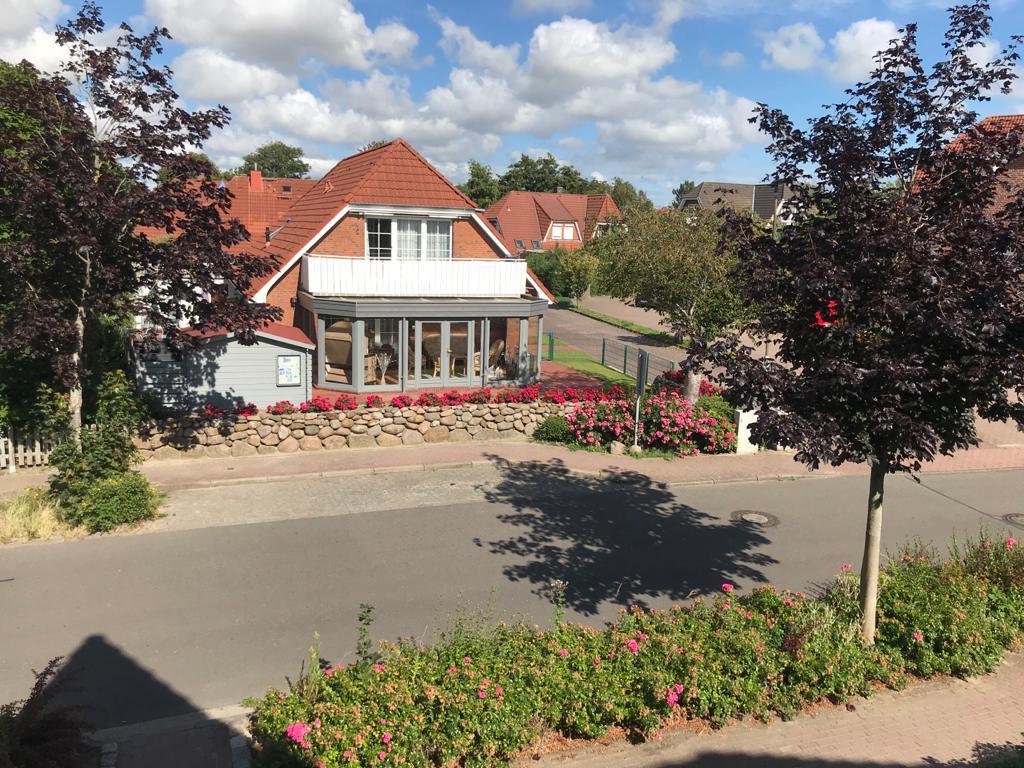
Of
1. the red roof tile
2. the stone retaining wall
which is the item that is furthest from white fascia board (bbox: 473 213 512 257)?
the stone retaining wall

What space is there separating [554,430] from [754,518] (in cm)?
495

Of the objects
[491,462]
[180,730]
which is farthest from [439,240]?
[180,730]

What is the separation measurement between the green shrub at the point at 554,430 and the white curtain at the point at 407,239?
689 cm

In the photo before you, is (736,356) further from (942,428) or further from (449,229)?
(449,229)

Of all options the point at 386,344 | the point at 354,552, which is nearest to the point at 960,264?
the point at 354,552

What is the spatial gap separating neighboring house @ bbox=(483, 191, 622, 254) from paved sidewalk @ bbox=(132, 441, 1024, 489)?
157 feet

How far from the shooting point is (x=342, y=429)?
47.8 feet

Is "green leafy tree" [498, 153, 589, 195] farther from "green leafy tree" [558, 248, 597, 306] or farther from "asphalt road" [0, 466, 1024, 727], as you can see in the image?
"asphalt road" [0, 466, 1024, 727]

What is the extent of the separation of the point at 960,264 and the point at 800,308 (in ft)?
4.11

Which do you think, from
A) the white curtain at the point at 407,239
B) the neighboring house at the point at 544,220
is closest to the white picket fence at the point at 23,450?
the white curtain at the point at 407,239

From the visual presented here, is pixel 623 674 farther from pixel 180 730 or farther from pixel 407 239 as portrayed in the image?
pixel 407 239

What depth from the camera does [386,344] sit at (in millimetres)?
18922

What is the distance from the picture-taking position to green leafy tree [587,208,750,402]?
15.6 metres

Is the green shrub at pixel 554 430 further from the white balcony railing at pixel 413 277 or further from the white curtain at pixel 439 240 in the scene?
the white curtain at pixel 439 240
